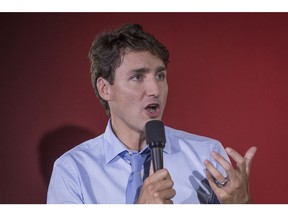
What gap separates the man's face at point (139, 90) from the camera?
1.36 metres

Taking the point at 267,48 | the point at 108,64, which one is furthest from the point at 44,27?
the point at 267,48

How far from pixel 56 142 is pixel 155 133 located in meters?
→ 0.76

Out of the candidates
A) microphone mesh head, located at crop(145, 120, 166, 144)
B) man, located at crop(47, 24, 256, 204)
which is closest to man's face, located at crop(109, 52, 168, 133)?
man, located at crop(47, 24, 256, 204)

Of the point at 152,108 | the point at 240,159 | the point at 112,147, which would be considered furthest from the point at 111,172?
the point at 240,159

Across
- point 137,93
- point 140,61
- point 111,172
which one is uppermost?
point 140,61

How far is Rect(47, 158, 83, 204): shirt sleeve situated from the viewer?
131 centimetres

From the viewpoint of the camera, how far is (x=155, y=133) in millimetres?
1122

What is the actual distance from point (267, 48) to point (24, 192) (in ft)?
3.82

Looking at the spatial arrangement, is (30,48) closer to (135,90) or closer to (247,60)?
(135,90)

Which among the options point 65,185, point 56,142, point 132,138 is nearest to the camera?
point 65,185

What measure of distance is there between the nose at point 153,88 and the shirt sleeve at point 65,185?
0.35 m

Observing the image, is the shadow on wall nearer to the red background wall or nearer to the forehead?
the red background wall

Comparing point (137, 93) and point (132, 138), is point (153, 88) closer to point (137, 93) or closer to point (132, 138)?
point (137, 93)

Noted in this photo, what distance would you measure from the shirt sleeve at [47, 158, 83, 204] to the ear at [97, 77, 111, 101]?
0.27 metres
